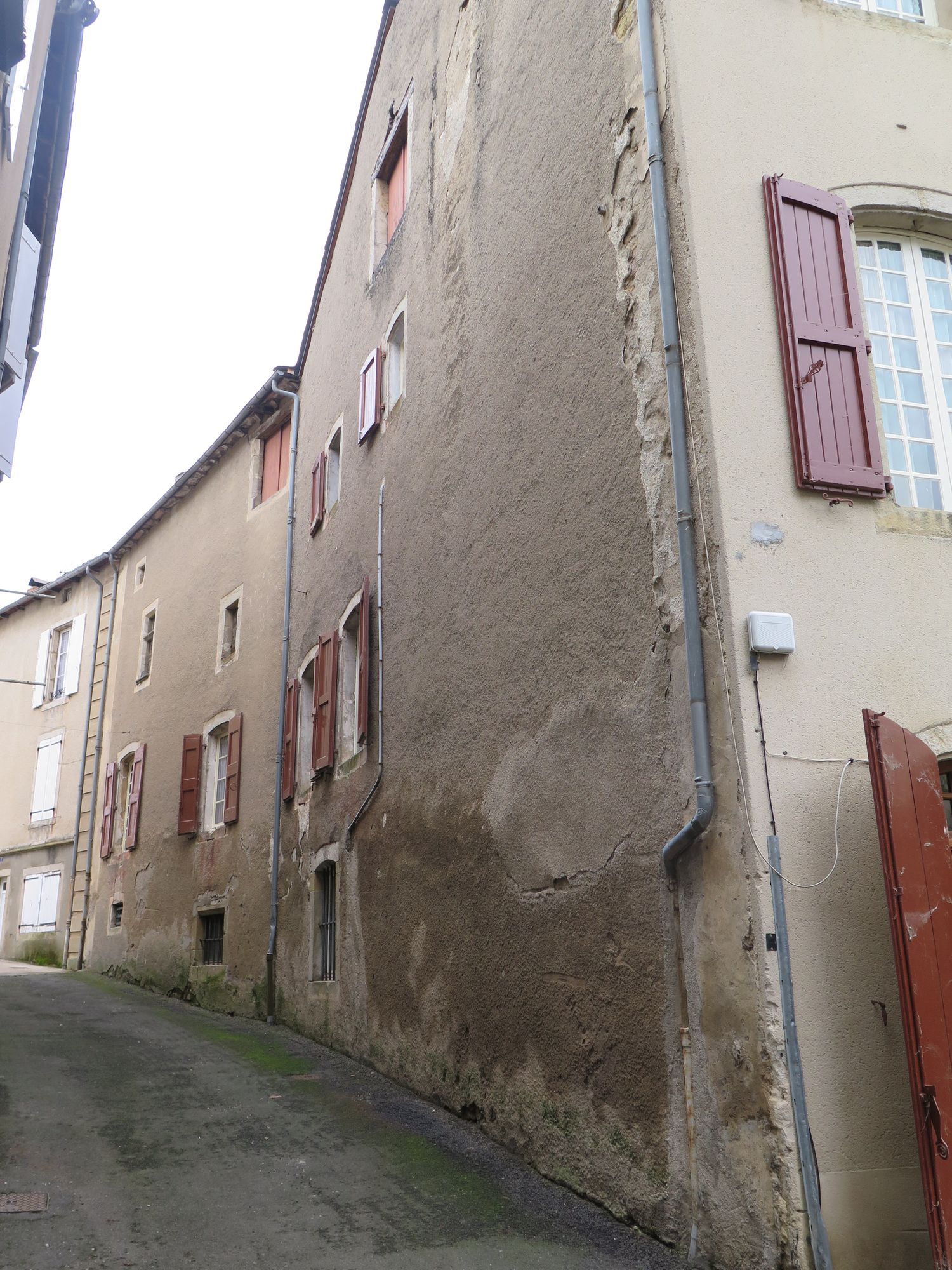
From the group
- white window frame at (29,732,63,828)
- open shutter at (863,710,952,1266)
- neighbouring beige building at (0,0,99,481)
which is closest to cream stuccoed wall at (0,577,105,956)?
white window frame at (29,732,63,828)

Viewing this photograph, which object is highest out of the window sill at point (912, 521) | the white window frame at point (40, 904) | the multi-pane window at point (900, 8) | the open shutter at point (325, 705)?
the multi-pane window at point (900, 8)

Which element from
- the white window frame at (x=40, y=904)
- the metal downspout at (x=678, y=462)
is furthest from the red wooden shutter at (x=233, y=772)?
the metal downspout at (x=678, y=462)

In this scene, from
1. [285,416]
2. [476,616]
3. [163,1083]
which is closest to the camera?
[476,616]

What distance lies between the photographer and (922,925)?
4.59 meters

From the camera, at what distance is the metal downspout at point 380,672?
9885 mm

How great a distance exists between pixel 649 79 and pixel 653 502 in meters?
2.36

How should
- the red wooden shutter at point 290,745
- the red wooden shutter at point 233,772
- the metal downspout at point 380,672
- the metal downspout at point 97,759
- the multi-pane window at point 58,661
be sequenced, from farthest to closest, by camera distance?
the multi-pane window at point 58,661 → the metal downspout at point 97,759 → the red wooden shutter at point 233,772 → the red wooden shutter at point 290,745 → the metal downspout at point 380,672

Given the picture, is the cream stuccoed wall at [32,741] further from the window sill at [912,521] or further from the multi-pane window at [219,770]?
the window sill at [912,521]

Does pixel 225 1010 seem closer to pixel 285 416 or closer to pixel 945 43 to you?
pixel 285 416

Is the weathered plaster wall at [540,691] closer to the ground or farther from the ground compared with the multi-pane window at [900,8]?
closer to the ground

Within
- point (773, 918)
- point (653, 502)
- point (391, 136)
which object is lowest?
point (773, 918)

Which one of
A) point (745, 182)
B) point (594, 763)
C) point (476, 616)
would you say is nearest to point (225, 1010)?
point (476, 616)

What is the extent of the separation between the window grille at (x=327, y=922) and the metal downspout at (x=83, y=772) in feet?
30.8

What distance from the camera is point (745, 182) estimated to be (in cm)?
589
